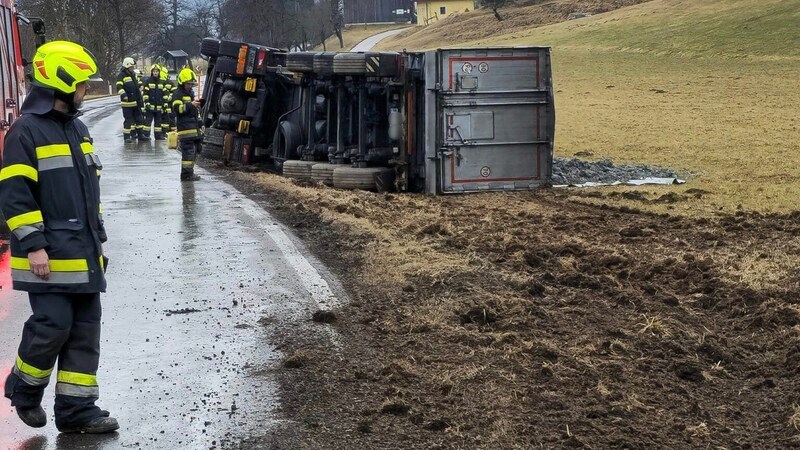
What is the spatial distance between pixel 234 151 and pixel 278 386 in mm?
12921

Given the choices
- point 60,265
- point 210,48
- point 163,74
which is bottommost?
point 60,265

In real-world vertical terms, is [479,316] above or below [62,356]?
below

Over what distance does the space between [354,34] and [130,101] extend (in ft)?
275

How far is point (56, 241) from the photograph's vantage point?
5.14 meters

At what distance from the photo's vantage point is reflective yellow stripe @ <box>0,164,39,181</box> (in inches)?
199

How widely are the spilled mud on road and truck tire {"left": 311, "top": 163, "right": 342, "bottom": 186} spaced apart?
4000 millimetres

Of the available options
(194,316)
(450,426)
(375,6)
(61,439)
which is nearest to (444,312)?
(194,316)

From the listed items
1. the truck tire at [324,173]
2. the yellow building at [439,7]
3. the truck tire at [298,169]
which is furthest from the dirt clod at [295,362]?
the yellow building at [439,7]

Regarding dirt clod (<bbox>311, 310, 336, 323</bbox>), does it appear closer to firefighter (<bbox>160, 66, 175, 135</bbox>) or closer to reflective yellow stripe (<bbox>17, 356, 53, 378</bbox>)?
reflective yellow stripe (<bbox>17, 356, 53, 378</bbox>)

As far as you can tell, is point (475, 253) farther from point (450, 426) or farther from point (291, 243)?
point (450, 426)

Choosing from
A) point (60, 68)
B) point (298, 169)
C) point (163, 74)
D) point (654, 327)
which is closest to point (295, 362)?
point (60, 68)

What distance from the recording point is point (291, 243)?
34.4 feet

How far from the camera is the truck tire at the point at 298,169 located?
51.7 feet

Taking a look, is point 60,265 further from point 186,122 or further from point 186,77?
point 186,77
